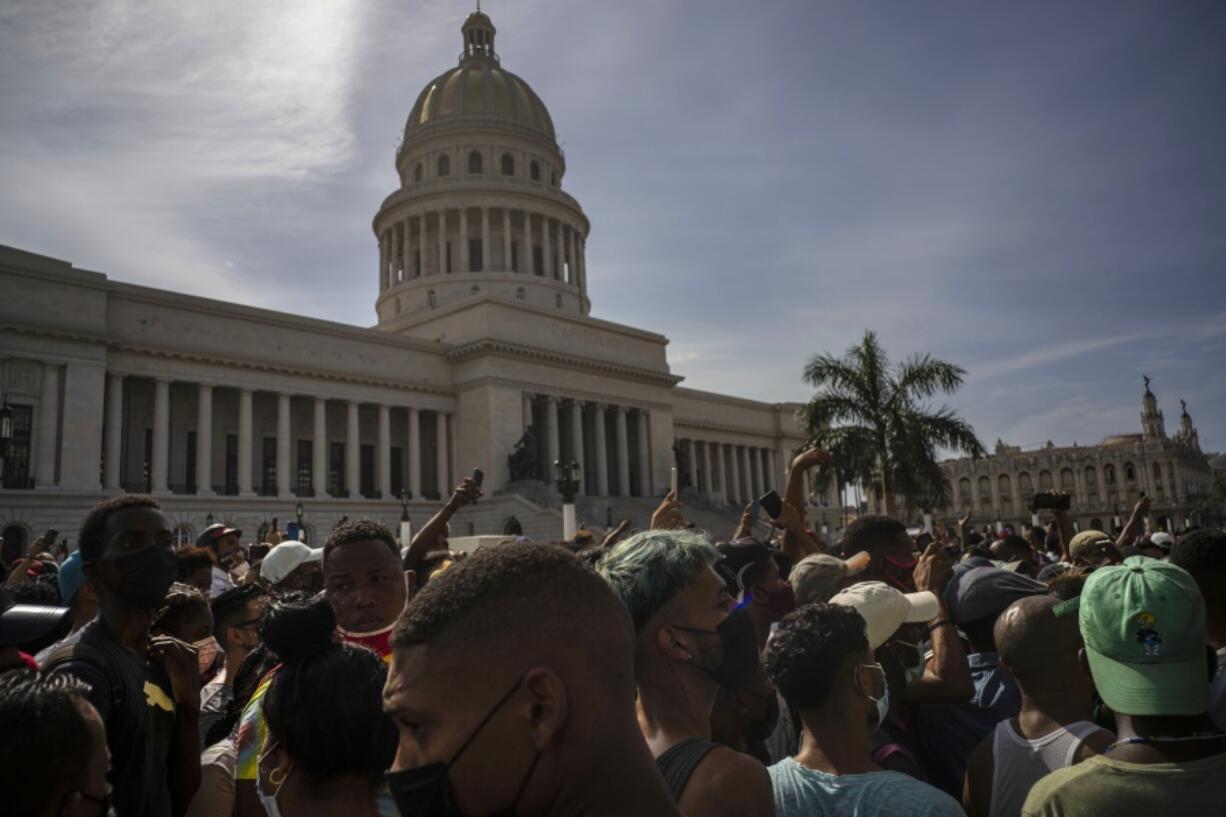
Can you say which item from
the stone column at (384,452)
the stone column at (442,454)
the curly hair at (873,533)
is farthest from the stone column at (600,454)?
the curly hair at (873,533)

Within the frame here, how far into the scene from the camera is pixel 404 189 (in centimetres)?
6331

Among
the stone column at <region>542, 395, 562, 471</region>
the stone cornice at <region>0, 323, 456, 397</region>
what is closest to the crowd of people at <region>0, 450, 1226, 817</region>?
the stone cornice at <region>0, 323, 456, 397</region>

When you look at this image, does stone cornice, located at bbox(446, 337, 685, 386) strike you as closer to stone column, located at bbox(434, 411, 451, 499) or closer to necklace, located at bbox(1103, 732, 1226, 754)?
stone column, located at bbox(434, 411, 451, 499)

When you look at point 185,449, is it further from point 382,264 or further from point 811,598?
point 811,598

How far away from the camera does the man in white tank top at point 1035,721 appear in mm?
3080

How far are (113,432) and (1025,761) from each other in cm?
3995

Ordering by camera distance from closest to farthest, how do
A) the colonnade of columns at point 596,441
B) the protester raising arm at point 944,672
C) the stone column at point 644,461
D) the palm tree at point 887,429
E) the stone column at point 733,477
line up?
1. the protester raising arm at point 944,672
2. the palm tree at point 887,429
3. the colonnade of columns at point 596,441
4. the stone column at point 644,461
5. the stone column at point 733,477

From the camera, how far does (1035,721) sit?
3.21m

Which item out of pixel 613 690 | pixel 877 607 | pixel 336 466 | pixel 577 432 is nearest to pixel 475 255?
pixel 577 432

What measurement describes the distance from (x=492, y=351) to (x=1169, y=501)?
238 ft

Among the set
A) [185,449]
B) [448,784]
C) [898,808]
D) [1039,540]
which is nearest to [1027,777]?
[898,808]

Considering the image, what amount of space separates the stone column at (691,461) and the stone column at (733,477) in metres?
3.46

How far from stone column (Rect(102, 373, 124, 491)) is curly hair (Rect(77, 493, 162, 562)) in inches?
1433

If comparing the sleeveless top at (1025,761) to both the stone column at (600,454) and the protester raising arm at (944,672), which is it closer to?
the protester raising arm at (944,672)
